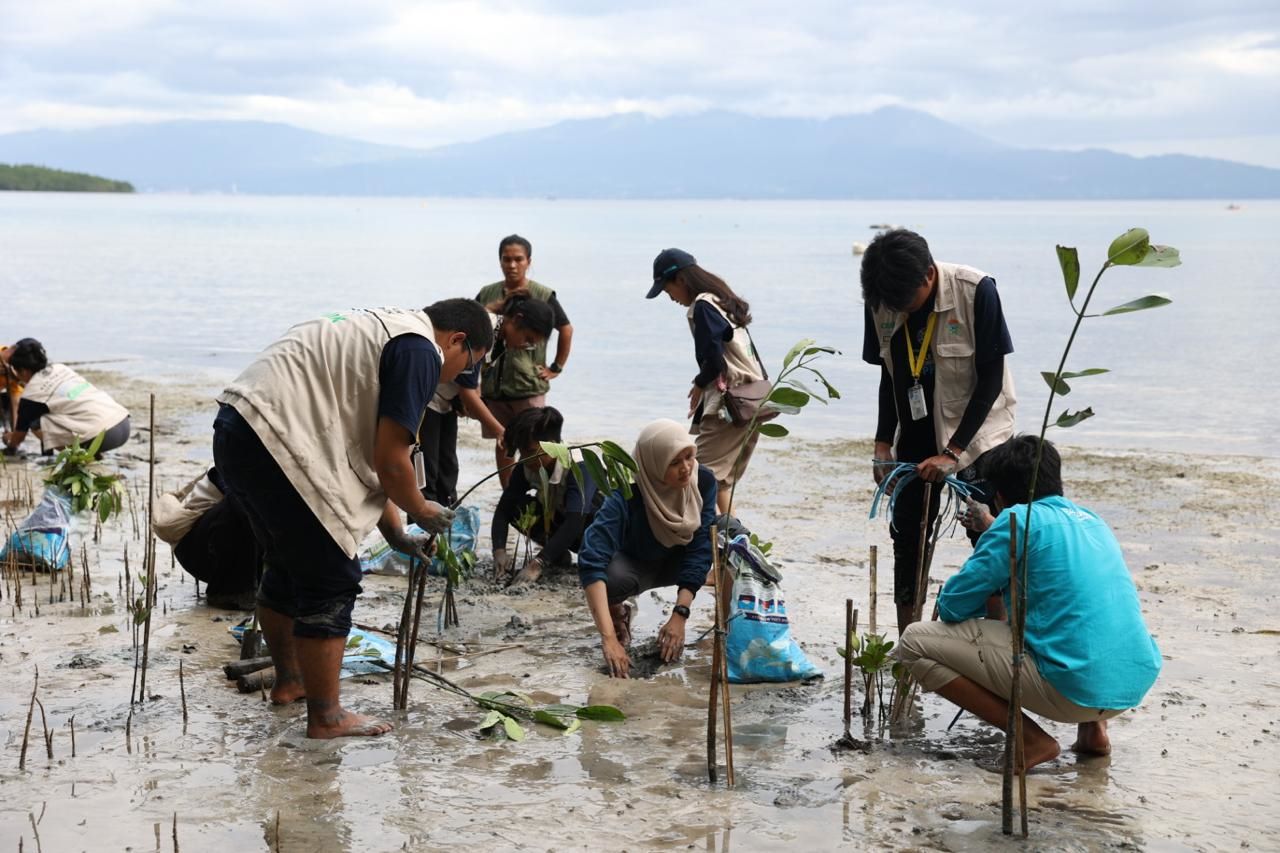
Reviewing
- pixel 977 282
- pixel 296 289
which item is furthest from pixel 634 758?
pixel 296 289

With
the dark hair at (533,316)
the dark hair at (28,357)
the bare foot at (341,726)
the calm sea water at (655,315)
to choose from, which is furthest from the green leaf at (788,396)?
the calm sea water at (655,315)

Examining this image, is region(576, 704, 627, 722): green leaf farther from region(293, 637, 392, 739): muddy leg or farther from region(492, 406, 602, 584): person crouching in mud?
region(492, 406, 602, 584): person crouching in mud

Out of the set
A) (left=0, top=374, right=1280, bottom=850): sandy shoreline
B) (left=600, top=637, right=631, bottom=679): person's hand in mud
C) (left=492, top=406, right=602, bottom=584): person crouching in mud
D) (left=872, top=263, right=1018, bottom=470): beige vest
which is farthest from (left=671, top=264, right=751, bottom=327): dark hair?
(left=600, top=637, right=631, bottom=679): person's hand in mud

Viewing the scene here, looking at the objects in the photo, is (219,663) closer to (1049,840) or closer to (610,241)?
(1049,840)

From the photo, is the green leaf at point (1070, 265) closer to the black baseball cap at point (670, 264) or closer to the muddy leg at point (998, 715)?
the muddy leg at point (998, 715)

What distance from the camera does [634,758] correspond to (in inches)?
167

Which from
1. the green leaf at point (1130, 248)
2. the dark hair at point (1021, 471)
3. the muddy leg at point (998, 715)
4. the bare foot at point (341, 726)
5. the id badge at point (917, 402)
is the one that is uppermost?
the green leaf at point (1130, 248)

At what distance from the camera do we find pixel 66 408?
367 inches

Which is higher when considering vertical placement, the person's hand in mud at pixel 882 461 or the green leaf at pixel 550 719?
the person's hand in mud at pixel 882 461

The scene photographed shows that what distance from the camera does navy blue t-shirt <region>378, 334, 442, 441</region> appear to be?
390 centimetres

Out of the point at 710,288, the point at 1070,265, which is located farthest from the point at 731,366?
the point at 1070,265

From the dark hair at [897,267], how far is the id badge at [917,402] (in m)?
0.38

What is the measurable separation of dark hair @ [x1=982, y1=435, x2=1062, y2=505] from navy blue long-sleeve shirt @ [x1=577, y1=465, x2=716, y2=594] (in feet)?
4.96

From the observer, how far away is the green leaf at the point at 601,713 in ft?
14.9
